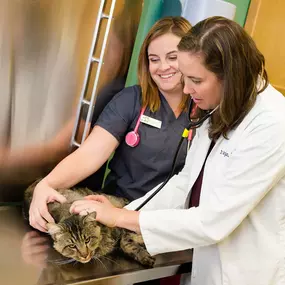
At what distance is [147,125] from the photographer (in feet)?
5.16

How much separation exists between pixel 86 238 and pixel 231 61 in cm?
68

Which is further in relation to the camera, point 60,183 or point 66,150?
point 66,150

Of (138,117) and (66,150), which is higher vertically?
(138,117)

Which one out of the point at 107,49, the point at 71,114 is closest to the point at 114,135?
the point at 71,114

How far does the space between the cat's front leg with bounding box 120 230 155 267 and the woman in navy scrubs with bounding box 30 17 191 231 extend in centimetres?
25

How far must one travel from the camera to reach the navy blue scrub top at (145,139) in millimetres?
1562

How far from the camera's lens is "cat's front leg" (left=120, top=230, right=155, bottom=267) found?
1288 millimetres

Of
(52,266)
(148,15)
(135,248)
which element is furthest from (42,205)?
(148,15)

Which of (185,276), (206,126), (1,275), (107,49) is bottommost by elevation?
(185,276)

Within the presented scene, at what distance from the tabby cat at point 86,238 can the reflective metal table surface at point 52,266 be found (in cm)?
3

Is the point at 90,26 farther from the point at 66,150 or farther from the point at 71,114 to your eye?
the point at 66,150

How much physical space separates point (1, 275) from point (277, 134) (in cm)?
83

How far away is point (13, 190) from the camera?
1.62 metres

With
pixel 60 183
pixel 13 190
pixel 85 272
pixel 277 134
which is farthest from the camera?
pixel 13 190
